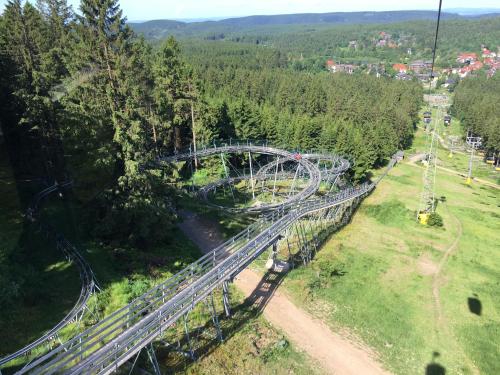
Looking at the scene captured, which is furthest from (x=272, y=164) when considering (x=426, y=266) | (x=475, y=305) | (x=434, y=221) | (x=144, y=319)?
(x=144, y=319)

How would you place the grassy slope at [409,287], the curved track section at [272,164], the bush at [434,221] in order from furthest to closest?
the bush at [434,221], the curved track section at [272,164], the grassy slope at [409,287]

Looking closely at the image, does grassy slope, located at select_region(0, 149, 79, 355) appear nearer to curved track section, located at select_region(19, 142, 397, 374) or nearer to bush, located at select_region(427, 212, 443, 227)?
curved track section, located at select_region(19, 142, 397, 374)

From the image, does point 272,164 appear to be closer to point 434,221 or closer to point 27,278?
point 434,221

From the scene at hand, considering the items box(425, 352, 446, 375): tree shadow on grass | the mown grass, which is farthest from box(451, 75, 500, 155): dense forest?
the mown grass

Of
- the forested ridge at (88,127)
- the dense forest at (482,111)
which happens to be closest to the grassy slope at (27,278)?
the forested ridge at (88,127)

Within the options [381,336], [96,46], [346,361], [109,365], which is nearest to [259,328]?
[346,361]

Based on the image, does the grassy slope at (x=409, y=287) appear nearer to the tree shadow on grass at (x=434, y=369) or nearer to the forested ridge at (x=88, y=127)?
the tree shadow on grass at (x=434, y=369)
